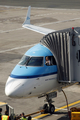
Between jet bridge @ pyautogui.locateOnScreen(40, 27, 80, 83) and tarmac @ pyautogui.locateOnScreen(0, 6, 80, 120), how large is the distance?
366 cm

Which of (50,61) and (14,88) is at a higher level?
(50,61)

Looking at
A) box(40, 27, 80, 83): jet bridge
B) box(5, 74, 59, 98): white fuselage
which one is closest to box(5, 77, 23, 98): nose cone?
box(5, 74, 59, 98): white fuselage

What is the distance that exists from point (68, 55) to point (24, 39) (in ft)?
100.0

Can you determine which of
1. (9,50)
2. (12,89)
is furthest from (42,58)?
(9,50)

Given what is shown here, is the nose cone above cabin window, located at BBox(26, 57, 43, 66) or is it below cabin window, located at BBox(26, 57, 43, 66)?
below

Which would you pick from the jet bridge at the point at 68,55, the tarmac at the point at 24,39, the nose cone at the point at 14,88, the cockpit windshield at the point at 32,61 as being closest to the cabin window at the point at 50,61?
the jet bridge at the point at 68,55

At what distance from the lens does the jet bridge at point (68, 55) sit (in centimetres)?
2178

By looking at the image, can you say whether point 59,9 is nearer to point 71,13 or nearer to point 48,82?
point 71,13

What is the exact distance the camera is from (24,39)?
2035 inches

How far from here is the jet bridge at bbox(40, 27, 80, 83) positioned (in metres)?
21.8

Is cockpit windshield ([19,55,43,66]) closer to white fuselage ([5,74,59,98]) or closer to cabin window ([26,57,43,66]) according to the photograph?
→ cabin window ([26,57,43,66])

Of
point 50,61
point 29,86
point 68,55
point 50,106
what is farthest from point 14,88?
point 68,55

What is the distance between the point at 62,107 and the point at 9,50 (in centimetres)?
2204

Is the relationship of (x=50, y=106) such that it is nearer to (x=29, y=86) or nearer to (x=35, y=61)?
(x=29, y=86)
